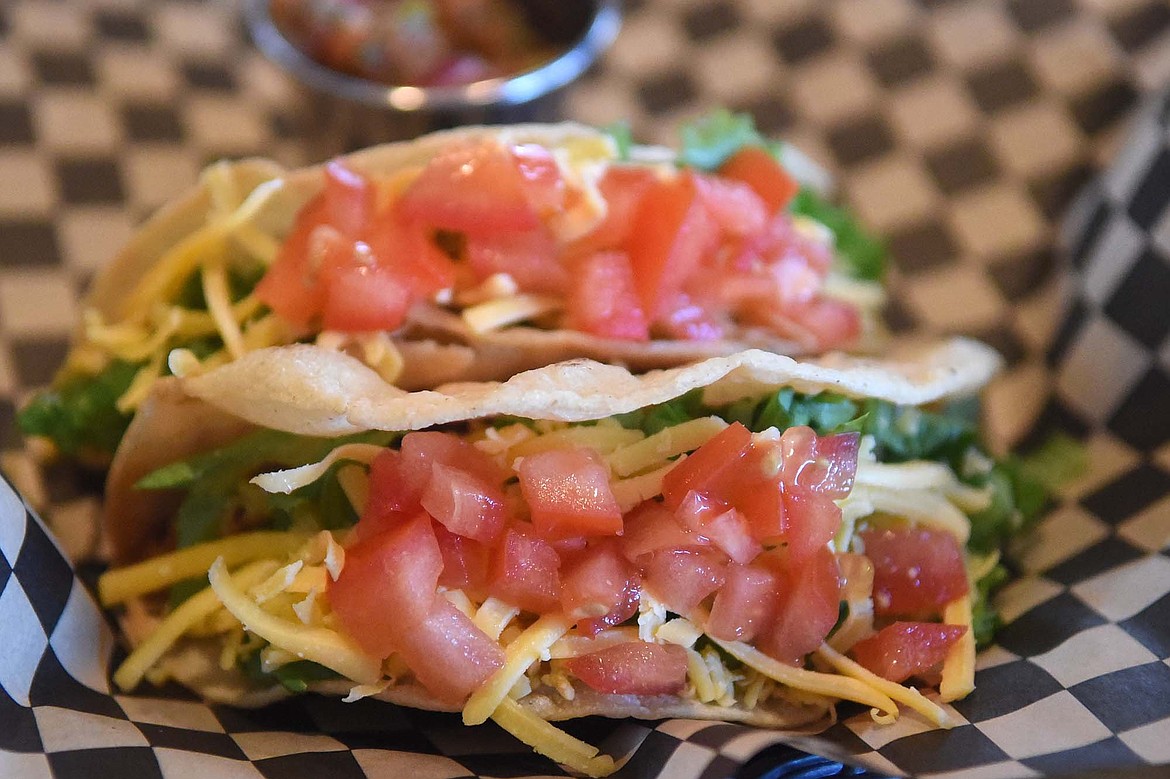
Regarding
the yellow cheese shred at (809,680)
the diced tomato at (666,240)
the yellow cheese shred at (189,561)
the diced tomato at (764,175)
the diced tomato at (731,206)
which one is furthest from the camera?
the diced tomato at (764,175)

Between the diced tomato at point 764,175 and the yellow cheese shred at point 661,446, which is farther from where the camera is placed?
the diced tomato at point 764,175

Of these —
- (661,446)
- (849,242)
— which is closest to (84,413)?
(661,446)

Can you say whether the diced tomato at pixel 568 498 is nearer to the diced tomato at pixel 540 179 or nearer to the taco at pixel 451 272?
the taco at pixel 451 272

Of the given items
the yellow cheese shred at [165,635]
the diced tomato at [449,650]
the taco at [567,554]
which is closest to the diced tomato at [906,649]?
the taco at [567,554]

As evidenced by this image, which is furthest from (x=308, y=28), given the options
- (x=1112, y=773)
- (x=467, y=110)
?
(x=1112, y=773)

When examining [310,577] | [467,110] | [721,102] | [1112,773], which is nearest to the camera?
[1112,773]

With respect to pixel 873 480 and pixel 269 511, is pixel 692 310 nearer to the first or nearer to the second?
pixel 873 480

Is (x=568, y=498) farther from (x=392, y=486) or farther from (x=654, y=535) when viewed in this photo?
(x=392, y=486)
